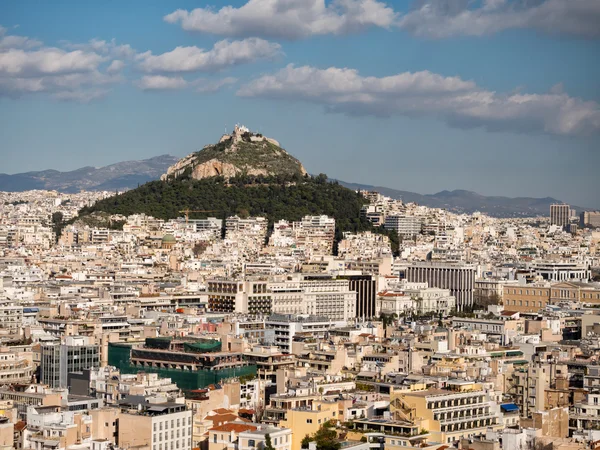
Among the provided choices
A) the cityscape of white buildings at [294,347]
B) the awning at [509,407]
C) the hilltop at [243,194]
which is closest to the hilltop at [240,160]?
the hilltop at [243,194]

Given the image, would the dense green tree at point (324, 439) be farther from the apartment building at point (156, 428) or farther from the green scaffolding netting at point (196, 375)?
the green scaffolding netting at point (196, 375)

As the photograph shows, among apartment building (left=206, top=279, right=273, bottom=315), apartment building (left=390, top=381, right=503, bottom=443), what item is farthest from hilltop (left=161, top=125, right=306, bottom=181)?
apartment building (left=390, top=381, right=503, bottom=443)

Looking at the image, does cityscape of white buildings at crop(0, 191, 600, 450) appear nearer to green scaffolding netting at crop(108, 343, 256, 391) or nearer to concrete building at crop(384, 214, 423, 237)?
green scaffolding netting at crop(108, 343, 256, 391)

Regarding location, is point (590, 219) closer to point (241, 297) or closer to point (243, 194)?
point (243, 194)

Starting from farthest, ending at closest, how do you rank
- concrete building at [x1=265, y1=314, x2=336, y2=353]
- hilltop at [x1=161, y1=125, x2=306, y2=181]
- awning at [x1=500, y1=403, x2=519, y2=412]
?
hilltop at [x1=161, y1=125, x2=306, y2=181], concrete building at [x1=265, y1=314, x2=336, y2=353], awning at [x1=500, y1=403, x2=519, y2=412]

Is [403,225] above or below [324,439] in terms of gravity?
above

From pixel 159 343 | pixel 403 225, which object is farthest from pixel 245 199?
pixel 159 343
